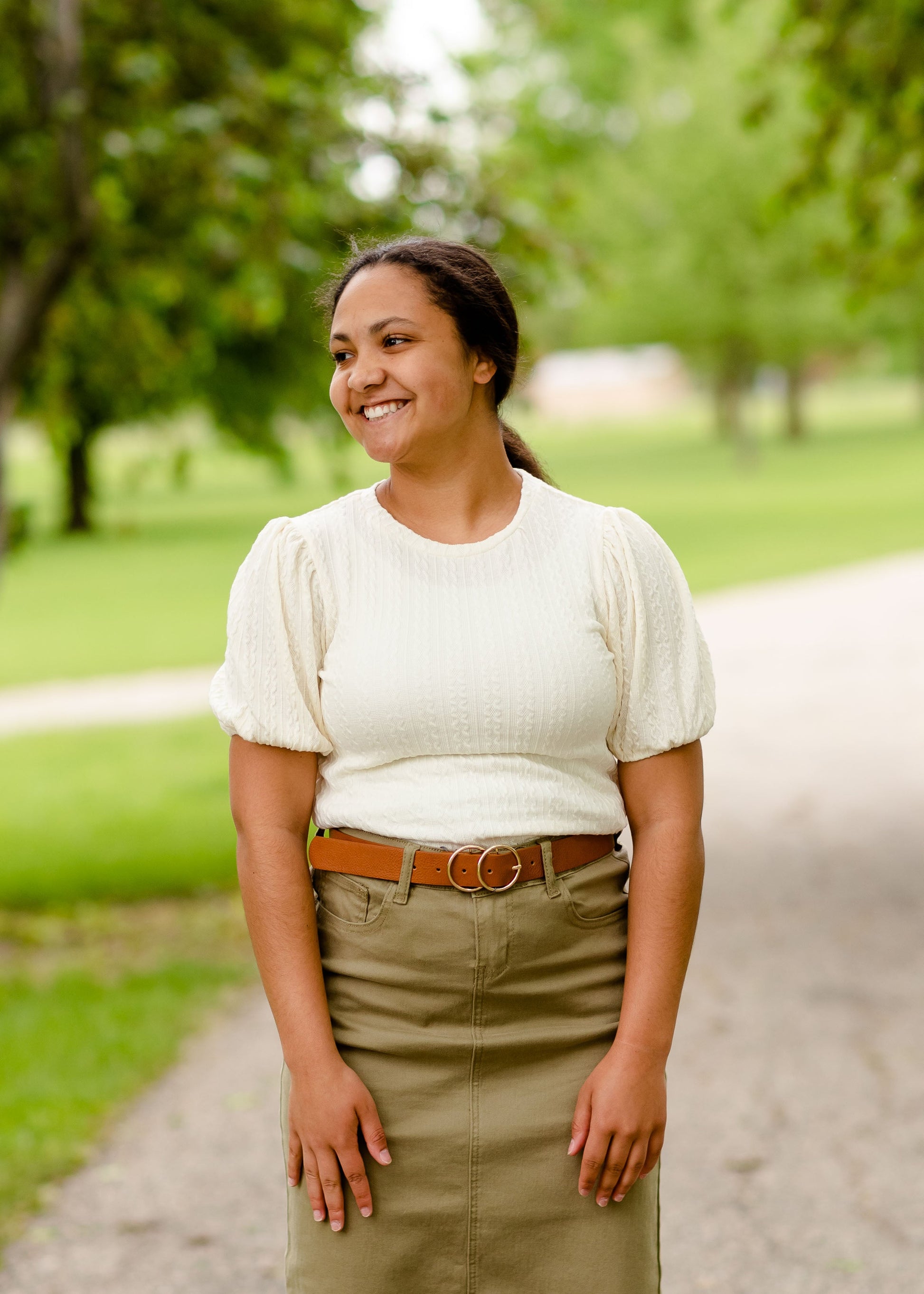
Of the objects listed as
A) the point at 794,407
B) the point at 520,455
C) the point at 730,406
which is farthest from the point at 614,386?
the point at 520,455

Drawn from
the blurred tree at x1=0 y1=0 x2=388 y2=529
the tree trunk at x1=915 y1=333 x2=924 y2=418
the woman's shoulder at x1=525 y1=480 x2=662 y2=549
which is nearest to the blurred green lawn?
the blurred tree at x1=0 y1=0 x2=388 y2=529

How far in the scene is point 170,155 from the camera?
Result: 6016mm

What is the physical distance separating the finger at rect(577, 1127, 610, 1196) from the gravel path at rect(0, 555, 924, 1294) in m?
1.76

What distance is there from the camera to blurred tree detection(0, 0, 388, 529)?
232 inches

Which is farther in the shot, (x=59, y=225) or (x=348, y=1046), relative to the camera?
(x=59, y=225)

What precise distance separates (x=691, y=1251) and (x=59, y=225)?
14.4 ft

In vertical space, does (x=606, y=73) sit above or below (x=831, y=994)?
above

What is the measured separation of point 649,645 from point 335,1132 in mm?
758

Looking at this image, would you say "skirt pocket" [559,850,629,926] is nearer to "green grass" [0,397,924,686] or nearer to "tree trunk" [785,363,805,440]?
"green grass" [0,397,924,686]

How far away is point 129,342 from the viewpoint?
7805 mm

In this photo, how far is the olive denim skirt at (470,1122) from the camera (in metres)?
2.04

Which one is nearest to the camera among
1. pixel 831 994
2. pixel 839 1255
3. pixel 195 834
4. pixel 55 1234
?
pixel 839 1255

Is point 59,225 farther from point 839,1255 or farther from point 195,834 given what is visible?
point 839,1255

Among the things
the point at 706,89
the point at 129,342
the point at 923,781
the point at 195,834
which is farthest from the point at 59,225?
the point at 706,89
